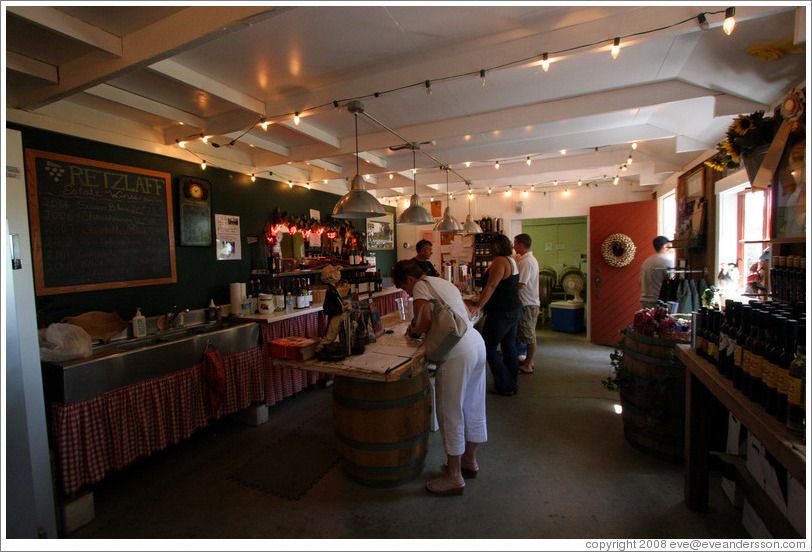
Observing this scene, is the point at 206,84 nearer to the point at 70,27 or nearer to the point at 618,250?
the point at 70,27

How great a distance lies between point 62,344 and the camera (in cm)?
249

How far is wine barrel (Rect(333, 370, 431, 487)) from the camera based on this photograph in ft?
8.01

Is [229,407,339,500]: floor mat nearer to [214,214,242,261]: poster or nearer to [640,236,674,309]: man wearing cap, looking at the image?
[214,214,242,261]: poster

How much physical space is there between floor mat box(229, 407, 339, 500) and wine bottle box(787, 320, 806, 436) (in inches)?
103

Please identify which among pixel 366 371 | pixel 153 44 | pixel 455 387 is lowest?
pixel 455 387

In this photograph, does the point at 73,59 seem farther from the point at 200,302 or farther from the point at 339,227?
the point at 339,227

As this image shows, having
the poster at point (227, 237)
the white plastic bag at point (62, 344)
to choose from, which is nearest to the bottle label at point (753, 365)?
the white plastic bag at point (62, 344)

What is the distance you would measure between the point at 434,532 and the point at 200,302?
3.32m

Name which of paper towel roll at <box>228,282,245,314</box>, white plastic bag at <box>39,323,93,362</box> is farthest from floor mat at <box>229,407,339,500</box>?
paper towel roll at <box>228,282,245,314</box>

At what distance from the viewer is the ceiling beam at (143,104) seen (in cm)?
282

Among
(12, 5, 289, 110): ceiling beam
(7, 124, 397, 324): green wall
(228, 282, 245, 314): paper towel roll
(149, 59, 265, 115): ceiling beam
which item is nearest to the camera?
(12, 5, 289, 110): ceiling beam

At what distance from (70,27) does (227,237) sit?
2.50 m

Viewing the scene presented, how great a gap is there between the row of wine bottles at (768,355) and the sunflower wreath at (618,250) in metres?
4.34

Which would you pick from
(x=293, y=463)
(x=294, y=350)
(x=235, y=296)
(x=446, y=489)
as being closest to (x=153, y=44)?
(x=294, y=350)
